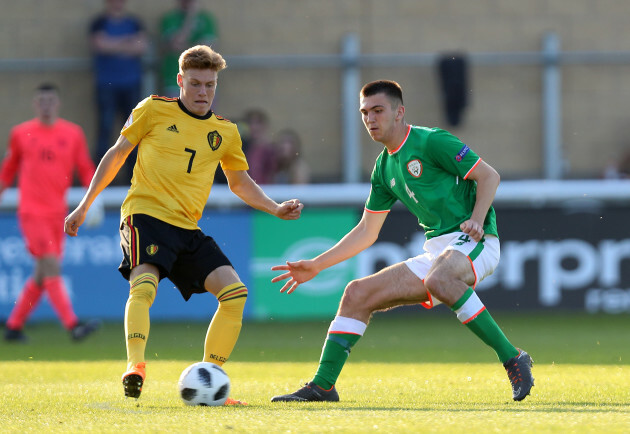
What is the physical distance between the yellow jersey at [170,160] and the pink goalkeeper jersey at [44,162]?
4600 millimetres

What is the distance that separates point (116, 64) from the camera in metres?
13.6

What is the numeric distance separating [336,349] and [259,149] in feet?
23.6

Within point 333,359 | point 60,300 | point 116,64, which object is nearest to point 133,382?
point 333,359

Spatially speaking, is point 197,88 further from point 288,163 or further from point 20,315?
point 288,163

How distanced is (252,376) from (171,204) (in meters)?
1.86

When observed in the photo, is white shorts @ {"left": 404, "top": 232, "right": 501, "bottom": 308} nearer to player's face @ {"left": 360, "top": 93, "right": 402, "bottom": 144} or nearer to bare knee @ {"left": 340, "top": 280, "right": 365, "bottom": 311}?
bare knee @ {"left": 340, "top": 280, "right": 365, "bottom": 311}

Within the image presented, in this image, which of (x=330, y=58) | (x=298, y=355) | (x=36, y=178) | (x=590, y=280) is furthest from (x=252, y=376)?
(x=330, y=58)

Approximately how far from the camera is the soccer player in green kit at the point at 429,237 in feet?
19.8

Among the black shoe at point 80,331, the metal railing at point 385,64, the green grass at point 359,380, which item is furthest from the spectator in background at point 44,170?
the metal railing at point 385,64

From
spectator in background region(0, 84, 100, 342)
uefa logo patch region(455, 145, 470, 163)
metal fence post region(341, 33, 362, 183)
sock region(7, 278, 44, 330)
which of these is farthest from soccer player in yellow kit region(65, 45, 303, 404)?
metal fence post region(341, 33, 362, 183)

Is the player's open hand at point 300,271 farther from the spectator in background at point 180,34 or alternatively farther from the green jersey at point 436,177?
the spectator in background at point 180,34

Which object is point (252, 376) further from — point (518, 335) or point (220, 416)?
point (518, 335)

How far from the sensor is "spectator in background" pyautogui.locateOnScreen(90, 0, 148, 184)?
13.5 metres

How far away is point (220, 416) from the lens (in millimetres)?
5230
